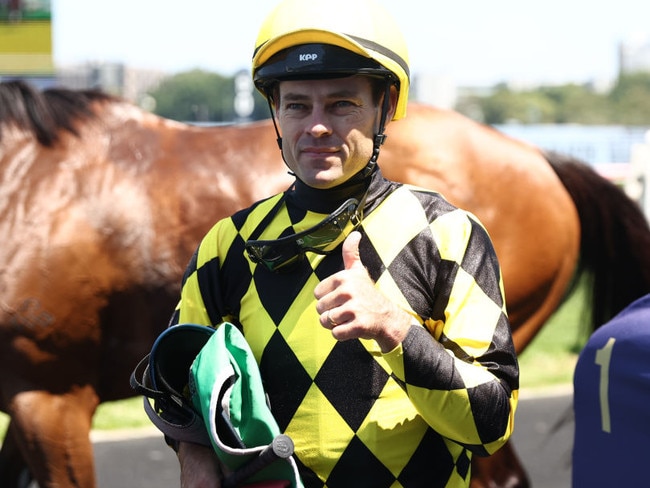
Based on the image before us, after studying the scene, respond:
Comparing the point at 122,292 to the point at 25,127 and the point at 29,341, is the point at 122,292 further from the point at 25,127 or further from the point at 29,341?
the point at 25,127

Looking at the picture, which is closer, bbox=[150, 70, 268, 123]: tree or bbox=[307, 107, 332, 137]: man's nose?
bbox=[307, 107, 332, 137]: man's nose

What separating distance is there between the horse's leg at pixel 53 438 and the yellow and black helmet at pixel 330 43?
2.05 metres

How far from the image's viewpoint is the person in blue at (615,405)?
1.89 metres

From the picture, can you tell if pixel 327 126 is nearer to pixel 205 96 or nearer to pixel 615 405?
pixel 615 405

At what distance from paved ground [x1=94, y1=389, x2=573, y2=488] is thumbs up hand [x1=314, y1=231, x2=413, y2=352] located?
3.31 meters

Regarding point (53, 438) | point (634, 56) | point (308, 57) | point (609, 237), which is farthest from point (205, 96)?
point (634, 56)

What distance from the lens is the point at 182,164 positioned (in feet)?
12.5

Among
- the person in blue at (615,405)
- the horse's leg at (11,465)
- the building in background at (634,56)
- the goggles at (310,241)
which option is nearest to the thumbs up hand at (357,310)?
the goggles at (310,241)

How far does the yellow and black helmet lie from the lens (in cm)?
167

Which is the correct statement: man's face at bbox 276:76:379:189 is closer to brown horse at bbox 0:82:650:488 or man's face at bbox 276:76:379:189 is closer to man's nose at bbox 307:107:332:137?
man's nose at bbox 307:107:332:137

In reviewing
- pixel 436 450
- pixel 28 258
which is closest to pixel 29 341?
pixel 28 258

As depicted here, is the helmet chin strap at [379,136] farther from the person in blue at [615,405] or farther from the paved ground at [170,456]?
the paved ground at [170,456]

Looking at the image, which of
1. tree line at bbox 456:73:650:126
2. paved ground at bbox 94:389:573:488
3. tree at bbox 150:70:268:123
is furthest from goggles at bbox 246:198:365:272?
tree line at bbox 456:73:650:126

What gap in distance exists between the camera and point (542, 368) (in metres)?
7.01
